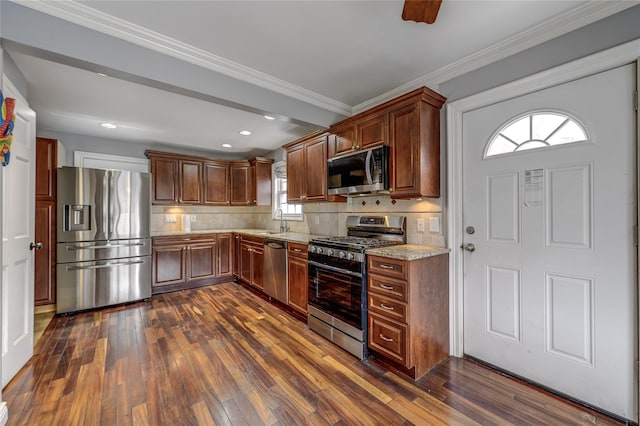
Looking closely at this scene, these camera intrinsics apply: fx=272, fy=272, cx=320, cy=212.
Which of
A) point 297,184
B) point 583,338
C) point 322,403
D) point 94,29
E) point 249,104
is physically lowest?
point 322,403

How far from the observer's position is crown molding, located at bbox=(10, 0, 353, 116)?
5.30 feet

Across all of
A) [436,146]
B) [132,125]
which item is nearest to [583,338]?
[436,146]

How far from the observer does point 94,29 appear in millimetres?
1738

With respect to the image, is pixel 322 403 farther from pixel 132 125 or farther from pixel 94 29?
pixel 132 125

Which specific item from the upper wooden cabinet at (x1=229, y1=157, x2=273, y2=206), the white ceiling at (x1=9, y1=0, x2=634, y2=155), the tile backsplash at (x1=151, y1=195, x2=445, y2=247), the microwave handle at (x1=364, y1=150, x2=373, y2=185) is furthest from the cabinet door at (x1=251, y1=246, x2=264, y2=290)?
the microwave handle at (x1=364, y1=150, x2=373, y2=185)

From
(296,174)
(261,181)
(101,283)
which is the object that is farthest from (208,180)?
(101,283)

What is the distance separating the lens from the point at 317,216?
394cm

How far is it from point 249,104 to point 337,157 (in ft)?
3.43

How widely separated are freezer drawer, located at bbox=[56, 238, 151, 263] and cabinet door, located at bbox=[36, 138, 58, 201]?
617mm

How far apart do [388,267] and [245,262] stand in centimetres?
286

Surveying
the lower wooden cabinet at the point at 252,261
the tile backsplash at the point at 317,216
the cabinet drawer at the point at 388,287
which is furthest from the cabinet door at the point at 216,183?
the cabinet drawer at the point at 388,287

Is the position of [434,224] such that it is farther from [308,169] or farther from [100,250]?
[100,250]

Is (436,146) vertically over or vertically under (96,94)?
under

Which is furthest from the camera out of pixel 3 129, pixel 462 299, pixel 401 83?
pixel 401 83
